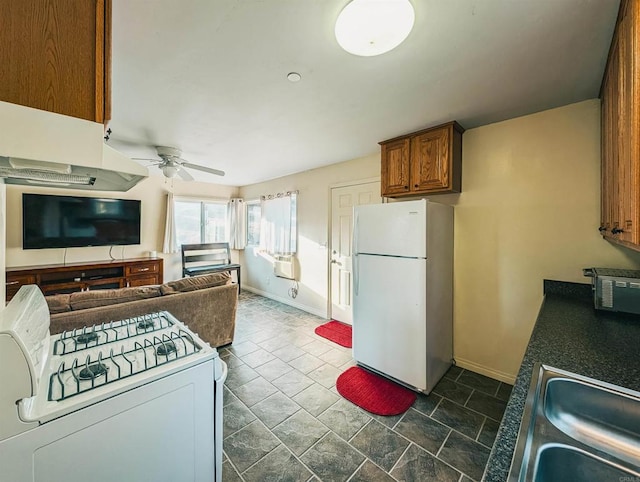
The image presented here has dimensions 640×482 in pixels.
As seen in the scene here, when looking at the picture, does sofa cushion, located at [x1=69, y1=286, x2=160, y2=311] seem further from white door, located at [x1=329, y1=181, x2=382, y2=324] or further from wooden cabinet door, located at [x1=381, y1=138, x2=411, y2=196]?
wooden cabinet door, located at [x1=381, y1=138, x2=411, y2=196]

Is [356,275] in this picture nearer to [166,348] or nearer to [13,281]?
[166,348]

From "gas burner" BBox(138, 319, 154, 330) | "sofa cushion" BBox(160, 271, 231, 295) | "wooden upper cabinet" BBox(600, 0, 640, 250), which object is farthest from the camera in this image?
"sofa cushion" BBox(160, 271, 231, 295)

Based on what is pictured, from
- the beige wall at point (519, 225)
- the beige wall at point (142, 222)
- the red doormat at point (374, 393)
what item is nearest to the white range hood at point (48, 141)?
the red doormat at point (374, 393)

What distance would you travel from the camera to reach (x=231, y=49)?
1.43 m

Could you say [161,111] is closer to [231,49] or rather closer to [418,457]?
[231,49]

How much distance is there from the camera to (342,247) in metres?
3.73

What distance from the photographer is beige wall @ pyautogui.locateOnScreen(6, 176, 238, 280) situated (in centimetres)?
363

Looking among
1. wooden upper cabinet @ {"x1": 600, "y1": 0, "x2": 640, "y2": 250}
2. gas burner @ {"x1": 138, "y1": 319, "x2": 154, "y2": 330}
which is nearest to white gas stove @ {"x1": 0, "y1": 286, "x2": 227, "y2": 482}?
gas burner @ {"x1": 138, "y1": 319, "x2": 154, "y2": 330}

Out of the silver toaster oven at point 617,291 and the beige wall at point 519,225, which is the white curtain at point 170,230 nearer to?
the beige wall at point 519,225

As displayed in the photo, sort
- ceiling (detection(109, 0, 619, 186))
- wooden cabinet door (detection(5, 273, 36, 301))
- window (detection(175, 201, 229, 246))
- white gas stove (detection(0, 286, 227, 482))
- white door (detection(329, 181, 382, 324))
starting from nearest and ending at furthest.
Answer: white gas stove (detection(0, 286, 227, 482))
ceiling (detection(109, 0, 619, 186))
wooden cabinet door (detection(5, 273, 36, 301))
white door (detection(329, 181, 382, 324))
window (detection(175, 201, 229, 246))

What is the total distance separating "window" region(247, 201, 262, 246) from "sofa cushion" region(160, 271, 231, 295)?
2706 mm

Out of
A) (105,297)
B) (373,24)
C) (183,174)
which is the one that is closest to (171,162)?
(183,174)

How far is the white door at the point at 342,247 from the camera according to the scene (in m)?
3.61

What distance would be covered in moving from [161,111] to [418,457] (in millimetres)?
3184
